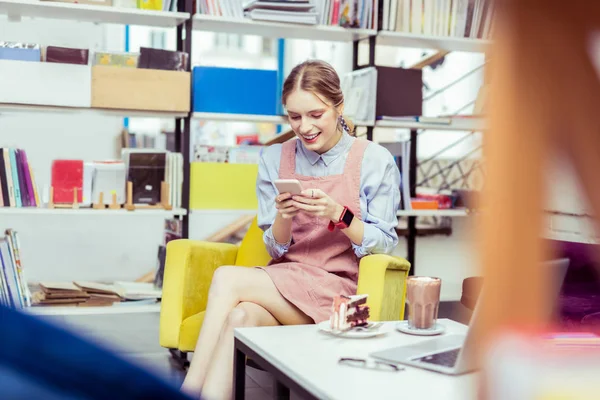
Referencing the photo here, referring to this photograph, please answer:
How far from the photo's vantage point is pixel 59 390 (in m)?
0.24

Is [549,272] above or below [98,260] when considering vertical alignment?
above

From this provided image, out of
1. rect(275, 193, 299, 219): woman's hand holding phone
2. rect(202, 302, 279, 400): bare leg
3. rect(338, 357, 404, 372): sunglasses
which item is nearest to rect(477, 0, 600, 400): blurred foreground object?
rect(338, 357, 404, 372): sunglasses

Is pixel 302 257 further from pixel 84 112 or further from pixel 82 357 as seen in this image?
pixel 82 357

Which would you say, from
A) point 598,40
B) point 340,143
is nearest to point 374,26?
point 340,143

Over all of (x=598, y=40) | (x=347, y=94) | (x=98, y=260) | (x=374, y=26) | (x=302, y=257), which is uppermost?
(x=374, y=26)

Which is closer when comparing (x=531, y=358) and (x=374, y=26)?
(x=531, y=358)

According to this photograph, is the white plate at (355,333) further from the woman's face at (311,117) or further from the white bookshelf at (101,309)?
the white bookshelf at (101,309)

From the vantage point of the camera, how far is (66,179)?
3238 mm

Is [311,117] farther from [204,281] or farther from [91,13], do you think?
[91,13]

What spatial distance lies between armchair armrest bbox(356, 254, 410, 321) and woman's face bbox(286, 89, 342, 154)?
413 mm

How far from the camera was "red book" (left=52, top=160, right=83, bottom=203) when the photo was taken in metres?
3.22

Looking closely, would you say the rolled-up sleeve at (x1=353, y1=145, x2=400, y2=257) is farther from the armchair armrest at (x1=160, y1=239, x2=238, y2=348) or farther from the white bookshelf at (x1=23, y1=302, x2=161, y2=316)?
the white bookshelf at (x1=23, y1=302, x2=161, y2=316)

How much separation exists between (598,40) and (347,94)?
11.7 ft

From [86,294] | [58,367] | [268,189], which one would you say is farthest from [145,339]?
[58,367]
